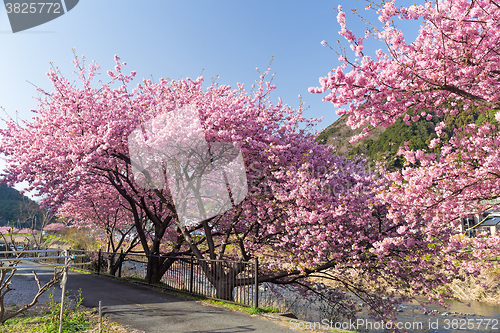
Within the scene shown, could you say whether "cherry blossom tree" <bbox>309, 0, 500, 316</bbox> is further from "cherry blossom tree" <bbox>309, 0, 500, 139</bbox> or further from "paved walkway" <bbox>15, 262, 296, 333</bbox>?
"paved walkway" <bbox>15, 262, 296, 333</bbox>

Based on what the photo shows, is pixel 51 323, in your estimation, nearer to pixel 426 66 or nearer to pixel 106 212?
pixel 426 66

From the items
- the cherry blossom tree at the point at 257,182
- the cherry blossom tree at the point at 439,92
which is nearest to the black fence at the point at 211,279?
the cherry blossom tree at the point at 257,182

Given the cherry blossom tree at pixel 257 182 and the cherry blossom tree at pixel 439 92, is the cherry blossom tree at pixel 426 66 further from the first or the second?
the cherry blossom tree at pixel 257 182

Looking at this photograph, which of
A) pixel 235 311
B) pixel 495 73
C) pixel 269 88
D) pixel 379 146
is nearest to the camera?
pixel 495 73

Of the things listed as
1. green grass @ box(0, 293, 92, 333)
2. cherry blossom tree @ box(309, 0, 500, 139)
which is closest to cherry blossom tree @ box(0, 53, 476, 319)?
cherry blossom tree @ box(309, 0, 500, 139)

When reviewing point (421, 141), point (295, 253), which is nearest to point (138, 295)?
point (295, 253)

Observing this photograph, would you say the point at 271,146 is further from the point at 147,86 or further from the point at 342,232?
the point at 147,86

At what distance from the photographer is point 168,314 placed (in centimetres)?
823

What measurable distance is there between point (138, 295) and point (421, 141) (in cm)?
6450

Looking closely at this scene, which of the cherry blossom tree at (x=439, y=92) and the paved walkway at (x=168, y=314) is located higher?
the cherry blossom tree at (x=439, y=92)

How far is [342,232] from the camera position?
991 centimetres

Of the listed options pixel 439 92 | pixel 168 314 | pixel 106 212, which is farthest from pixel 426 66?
pixel 106 212

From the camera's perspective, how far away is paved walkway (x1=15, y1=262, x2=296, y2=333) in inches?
276

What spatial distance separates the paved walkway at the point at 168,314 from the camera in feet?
23.0
